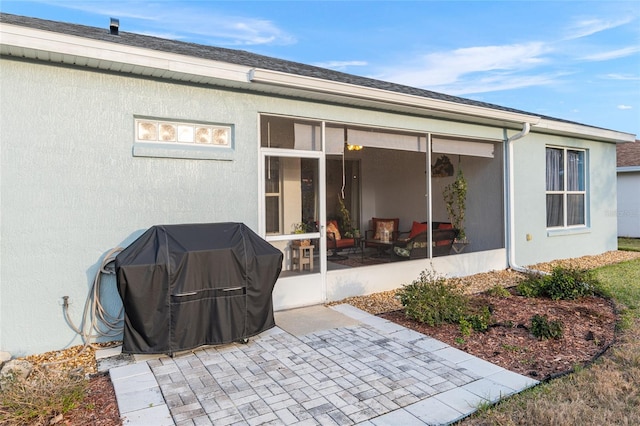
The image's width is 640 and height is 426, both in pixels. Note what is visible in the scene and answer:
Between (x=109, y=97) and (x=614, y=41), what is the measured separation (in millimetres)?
12274

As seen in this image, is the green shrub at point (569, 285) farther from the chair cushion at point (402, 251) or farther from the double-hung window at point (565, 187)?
the double-hung window at point (565, 187)

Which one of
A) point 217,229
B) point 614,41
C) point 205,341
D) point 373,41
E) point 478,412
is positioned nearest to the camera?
point 478,412

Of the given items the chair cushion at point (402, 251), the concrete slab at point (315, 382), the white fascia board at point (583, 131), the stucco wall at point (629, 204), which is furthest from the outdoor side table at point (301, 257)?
the stucco wall at point (629, 204)

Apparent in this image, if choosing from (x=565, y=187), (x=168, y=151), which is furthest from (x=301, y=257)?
(x=565, y=187)

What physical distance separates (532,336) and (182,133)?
4380mm

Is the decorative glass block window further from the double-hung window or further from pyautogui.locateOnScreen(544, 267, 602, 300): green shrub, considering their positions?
the double-hung window

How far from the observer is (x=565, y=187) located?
8.99m

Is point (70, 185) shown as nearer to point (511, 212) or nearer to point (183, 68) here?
point (183, 68)

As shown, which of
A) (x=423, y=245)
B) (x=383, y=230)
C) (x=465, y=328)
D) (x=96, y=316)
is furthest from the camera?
(x=383, y=230)

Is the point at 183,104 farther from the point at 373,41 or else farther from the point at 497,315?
the point at 373,41

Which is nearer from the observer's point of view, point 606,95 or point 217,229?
point 217,229

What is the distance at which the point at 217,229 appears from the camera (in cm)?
390

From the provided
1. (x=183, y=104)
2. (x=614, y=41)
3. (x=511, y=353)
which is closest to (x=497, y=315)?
(x=511, y=353)

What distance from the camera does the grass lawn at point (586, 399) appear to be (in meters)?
2.46
